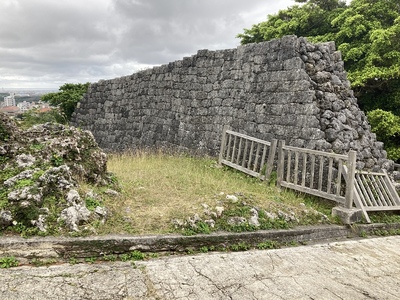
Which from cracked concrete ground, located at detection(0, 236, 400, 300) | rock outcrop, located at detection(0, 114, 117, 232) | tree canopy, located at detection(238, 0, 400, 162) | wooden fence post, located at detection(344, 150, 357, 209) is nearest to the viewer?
cracked concrete ground, located at detection(0, 236, 400, 300)

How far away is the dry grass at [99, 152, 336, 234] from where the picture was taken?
4172 millimetres

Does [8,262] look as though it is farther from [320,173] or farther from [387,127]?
[387,127]

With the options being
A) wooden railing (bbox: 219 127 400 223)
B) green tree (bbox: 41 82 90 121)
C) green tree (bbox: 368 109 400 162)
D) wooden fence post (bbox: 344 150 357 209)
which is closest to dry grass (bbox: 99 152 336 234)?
wooden railing (bbox: 219 127 400 223)

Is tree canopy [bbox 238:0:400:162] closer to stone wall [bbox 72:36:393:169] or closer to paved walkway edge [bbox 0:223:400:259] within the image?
stone wall [bbox 72:36:393:169]

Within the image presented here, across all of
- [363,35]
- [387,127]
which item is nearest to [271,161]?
[387,127]

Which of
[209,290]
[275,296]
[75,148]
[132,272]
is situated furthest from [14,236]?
[275,296]

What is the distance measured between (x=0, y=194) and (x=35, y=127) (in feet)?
5.38

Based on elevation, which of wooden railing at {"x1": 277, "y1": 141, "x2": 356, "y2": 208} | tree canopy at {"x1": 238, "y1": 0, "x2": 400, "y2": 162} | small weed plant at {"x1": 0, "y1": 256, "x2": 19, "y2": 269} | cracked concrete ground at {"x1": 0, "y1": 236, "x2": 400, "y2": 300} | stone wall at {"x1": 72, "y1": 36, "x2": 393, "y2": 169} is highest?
tree canopy at {"x1": 238, "y1": 0, "x2": 400, "y2": 162}

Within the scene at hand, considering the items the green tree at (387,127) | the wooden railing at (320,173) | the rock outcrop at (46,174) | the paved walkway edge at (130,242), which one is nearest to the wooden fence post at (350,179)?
the wooden railing at (320,173)

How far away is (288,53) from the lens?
305 inches

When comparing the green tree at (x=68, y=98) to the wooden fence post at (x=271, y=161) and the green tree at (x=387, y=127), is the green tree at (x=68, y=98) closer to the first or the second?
the wooden fence post at (x=271, y=161)

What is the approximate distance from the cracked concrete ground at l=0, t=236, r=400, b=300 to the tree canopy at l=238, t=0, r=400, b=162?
28.6ft

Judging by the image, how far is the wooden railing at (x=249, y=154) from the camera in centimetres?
714

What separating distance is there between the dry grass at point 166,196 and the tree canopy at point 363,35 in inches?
263
